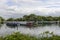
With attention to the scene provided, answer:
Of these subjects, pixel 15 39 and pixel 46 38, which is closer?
pixel 15 39

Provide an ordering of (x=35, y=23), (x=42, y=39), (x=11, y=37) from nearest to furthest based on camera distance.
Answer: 1. (x=11, y=37)
2. (x=42, y=39)
3. (x=35, y=23)

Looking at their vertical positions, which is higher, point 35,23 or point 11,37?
point 11,37

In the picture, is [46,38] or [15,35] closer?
[15,35]

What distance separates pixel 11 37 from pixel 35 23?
26.1 metres

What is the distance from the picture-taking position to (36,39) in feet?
30.5

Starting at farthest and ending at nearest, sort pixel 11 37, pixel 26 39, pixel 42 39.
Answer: pixel 42 39 < pixel 26 39 < pixel 11 37

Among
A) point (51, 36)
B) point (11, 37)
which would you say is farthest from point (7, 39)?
point (51, 36)

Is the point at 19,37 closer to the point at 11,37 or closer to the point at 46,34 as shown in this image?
the point at 11,37

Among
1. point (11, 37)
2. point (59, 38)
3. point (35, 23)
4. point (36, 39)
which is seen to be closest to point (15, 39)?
point (11, 37)

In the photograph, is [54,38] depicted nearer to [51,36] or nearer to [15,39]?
[51,36]

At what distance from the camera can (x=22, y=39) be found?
27.2 feet

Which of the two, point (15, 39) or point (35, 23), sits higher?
point (15, 39)

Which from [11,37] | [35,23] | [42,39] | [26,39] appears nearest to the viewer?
[11,37]

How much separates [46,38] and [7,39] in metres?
2.04
